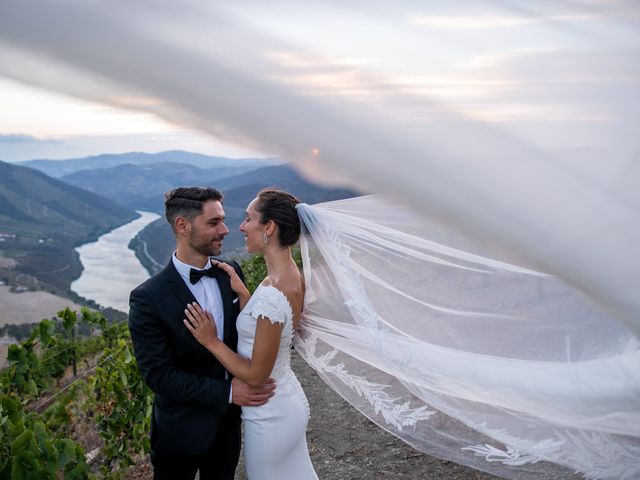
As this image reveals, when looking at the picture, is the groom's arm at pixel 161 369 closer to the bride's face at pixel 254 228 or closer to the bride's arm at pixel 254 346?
the bride's arm at pixel 254 346

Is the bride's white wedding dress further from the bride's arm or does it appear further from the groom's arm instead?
the groom's arm

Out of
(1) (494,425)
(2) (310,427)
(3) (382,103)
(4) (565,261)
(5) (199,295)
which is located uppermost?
(3) (382,103)

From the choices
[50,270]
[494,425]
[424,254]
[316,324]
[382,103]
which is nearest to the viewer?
[382,103]

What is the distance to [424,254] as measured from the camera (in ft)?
9.59

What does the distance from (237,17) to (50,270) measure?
322ft

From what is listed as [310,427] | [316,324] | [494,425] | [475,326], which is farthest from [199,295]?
[310,427]

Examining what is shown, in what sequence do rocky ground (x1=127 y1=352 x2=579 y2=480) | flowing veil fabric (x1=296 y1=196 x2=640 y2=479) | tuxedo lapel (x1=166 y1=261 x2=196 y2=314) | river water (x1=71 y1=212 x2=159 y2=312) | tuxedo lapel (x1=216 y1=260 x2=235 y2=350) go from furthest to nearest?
river water (x1=71 y1=212 x2=159 y2=312)
rocky ground (x1=127 y1=352 x2=579 y2=480)
tuxedo lapel (x1=216 y1=260 x2=235 y2=350)
tuxedo lapel (x1=166 y1=261 x2=196 y2=314)
flowing veil fabric (x1=296 y1=196 x2=640 y2=479)

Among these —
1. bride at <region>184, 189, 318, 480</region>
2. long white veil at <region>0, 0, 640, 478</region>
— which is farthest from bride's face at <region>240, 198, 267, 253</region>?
long white veil at <region>0, 0, 640, 478</region>

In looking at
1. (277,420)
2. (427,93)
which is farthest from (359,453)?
(427,93)

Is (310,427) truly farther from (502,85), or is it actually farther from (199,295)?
(502,85)

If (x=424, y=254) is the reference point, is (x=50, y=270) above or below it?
below

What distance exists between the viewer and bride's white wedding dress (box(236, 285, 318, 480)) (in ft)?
9.31

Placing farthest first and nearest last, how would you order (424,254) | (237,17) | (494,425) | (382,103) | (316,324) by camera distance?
(316,324) < (424,254) < (494,425) < (382,103) < (237,17)

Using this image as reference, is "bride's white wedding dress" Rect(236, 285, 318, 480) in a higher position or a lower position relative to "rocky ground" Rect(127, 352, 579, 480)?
higher
